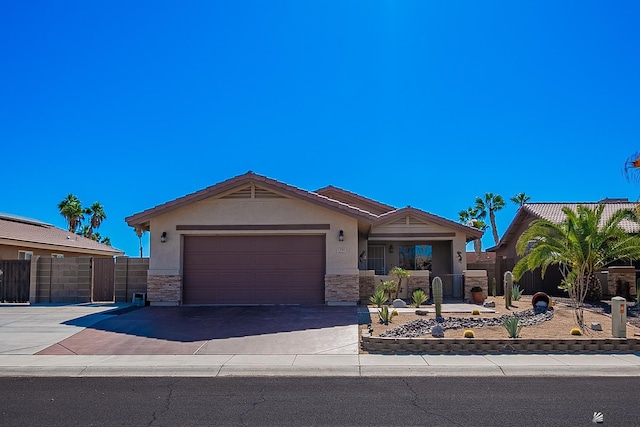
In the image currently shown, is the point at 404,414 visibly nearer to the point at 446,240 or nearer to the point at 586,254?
the point at 586,254

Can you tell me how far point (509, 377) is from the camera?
9086mm

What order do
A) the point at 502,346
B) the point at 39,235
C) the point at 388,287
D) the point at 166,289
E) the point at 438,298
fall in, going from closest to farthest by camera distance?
the point at 502,346, the point at 438,298, the point at 166,289, the point at 388,287, the point at 39,235

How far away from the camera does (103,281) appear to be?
784 inches

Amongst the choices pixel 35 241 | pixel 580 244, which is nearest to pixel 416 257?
pixel 580 244

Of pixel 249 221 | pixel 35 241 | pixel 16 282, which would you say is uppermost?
pixel 249 221

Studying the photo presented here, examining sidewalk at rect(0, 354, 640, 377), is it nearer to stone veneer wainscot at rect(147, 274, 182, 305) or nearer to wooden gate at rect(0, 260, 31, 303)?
stone veneer wainscot at rect(147, 274, 182, 305)

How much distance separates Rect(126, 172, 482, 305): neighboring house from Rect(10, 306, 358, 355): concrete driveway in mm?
828

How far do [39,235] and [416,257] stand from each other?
1935 cm

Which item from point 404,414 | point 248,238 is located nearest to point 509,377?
point 404,414

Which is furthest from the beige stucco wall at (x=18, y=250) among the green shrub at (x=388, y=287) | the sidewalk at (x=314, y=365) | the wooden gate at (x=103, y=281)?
the green shrub at (x=388, y=287)

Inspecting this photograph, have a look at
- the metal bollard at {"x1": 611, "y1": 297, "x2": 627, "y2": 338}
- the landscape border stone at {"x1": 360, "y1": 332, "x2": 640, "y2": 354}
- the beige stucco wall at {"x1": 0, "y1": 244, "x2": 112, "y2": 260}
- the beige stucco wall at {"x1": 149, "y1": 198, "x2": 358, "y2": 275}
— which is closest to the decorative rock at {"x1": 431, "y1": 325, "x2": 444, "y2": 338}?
the landscape border stone at {"x1": 360, "y1": 332, "x2": 640, "y2": 354}

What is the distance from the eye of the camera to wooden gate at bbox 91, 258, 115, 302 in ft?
65.2

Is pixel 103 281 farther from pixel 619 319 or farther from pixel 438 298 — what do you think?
pixel 619 319

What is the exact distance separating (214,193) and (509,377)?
38.7 ft
